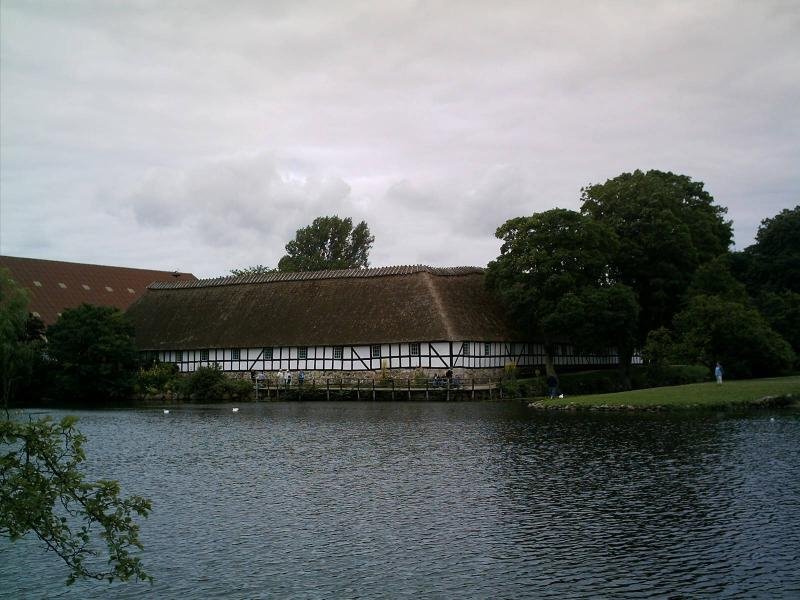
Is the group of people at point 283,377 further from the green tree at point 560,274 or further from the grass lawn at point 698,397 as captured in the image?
the grass lawn at point 698,397

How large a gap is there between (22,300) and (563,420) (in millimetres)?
31444

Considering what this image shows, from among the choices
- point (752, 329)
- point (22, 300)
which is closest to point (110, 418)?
point (22, 300)

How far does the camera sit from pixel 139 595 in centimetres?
1202

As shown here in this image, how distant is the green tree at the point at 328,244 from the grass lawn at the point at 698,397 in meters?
59.1

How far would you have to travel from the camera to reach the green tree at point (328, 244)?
98000 millimetres

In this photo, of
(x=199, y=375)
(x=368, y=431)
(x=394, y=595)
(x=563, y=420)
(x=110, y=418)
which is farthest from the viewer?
(x=199, y=375)

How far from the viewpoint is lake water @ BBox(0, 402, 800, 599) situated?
39.9ft

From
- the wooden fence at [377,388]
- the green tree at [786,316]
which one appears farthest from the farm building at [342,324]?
the green tree at [786,316]

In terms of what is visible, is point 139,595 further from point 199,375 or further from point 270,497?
point 199,375

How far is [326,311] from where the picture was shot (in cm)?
6166

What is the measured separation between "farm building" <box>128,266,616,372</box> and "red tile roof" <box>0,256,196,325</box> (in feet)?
46.6

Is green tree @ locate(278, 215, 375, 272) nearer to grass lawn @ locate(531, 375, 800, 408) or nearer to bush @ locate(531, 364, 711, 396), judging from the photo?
bush @ locate(531, 364, 711, 396)

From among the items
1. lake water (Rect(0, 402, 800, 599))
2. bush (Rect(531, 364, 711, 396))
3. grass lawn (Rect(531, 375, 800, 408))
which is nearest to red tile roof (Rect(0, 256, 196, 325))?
bush (Rect(531, 364, 711, 396))

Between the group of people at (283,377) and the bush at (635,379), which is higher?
the group of people at (283,377)
